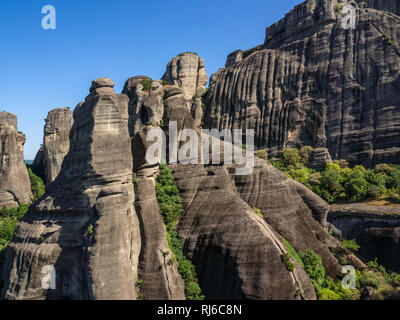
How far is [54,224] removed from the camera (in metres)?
19.9

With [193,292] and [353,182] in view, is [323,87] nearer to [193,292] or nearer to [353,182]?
[353,182]

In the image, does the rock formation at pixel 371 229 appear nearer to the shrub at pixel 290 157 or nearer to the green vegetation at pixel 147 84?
the shrub at pixel 290 157

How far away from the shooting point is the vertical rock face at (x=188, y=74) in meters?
62.5

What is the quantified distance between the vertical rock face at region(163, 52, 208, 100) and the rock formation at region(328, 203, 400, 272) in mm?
41610

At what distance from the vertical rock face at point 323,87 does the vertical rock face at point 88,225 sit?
105 feet

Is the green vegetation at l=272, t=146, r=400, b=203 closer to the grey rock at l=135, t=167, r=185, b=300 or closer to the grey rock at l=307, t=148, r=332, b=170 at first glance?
the grey rock at l=307, t=148, r=332, b=170

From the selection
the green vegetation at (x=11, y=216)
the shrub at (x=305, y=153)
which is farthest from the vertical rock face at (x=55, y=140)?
the shrub at (x=305, y=153)

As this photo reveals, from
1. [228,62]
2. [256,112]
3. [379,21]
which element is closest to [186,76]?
[228,62]

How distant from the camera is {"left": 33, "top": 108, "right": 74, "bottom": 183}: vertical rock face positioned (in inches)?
1991

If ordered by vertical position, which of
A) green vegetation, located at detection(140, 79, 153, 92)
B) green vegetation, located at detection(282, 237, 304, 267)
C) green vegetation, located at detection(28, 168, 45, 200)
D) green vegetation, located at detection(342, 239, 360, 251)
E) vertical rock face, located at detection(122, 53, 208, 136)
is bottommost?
green vegetation, located at detection(342, 239, 360, 251)

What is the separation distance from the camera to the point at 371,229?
85.4ft

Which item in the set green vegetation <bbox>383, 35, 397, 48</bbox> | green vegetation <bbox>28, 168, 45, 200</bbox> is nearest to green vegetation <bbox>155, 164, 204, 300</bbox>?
green vegetation <bbox>28, 168, 45, 200</bbox>

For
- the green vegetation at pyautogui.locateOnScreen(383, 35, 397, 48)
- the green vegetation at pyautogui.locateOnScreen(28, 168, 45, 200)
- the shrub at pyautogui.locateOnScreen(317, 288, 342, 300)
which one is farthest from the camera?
the green vegetation at pyautogui.locateOnScreen(28, 168, 45, 200)
